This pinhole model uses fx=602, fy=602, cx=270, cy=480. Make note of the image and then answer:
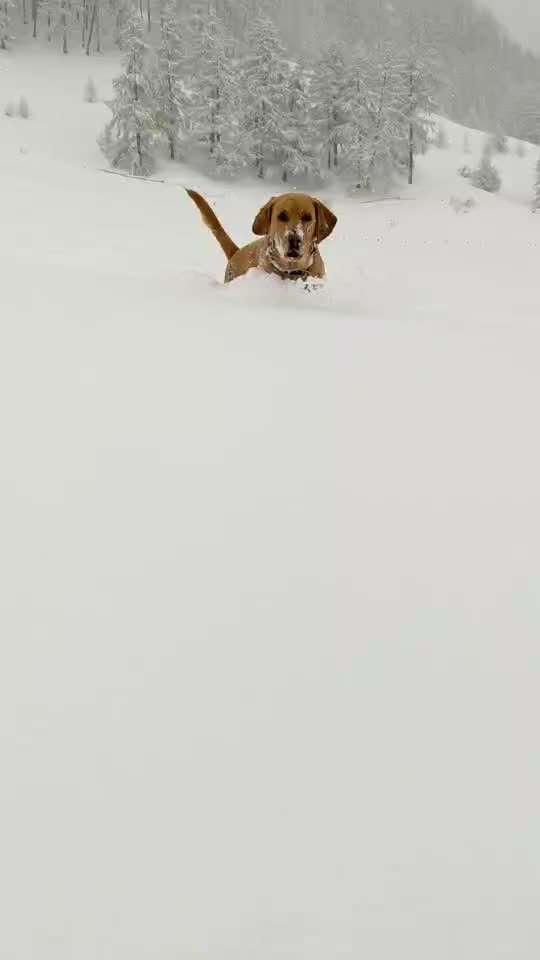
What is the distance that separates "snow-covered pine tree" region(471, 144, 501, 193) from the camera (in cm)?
2214

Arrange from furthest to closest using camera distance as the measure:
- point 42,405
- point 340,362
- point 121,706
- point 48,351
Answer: point 340,362 → point 48,351 → point 42,405 → point 121,706

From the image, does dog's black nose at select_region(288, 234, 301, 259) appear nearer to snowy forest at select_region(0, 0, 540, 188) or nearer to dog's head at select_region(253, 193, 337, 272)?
dog's head at select_region(253, 193, 337, 272)

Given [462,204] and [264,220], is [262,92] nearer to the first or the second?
[462,204]

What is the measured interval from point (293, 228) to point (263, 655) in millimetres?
3383

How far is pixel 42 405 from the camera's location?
1400mm

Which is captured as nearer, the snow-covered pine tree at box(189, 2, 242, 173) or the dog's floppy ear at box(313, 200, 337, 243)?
the dog's floppy ear at box(313, 200, 337, 243)

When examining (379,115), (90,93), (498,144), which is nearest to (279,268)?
(379,115)

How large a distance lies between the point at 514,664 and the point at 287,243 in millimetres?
3298

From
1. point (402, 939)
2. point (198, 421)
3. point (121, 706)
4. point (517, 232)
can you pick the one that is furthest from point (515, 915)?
point (517, 232)

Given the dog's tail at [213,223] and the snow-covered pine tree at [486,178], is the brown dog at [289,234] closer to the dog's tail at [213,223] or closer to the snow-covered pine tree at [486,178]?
the dog's tail at [213,223]

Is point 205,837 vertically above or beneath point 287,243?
beneath

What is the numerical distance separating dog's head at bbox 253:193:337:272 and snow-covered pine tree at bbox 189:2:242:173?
17.1 m

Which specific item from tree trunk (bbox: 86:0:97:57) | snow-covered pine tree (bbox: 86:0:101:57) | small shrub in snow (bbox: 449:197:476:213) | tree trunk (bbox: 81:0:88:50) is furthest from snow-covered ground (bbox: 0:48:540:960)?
tree trunk (bbox: 81:0:88:50)

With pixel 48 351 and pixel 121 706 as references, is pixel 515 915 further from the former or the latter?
pixel 48 351
